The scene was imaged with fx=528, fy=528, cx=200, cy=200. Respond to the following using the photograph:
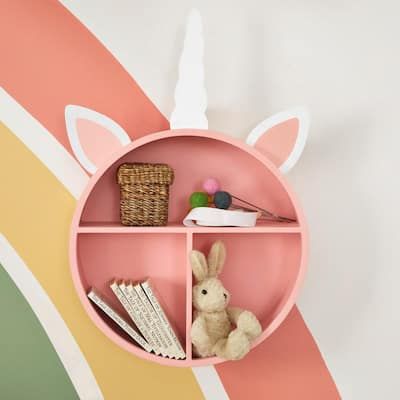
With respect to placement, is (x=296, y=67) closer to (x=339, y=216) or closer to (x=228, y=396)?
(x=339, y=216)

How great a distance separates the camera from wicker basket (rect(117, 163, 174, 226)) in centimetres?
135

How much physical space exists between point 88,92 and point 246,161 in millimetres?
489

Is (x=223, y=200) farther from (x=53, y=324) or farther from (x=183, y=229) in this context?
(x=53, y=324)

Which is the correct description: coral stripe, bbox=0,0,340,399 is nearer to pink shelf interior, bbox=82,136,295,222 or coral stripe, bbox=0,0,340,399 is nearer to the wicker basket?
pink shelf interior, bbox=82,136,295,222

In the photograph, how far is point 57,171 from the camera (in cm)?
149

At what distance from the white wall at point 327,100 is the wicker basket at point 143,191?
0.83 ft

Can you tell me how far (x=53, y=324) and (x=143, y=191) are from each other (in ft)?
1.62

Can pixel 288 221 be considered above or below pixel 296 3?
below

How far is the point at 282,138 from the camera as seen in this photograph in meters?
1.41

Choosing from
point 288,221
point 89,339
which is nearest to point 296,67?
point 288,221

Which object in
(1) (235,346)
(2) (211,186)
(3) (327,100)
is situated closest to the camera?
(1) (235,346)

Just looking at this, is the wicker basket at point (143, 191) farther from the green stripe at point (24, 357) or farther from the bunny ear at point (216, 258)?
the green stripe at point (24, 357)

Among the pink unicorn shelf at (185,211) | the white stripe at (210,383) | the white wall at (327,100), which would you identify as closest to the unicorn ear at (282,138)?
the pink unicorn shelf at (185,211)

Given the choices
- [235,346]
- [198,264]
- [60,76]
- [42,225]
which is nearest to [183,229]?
[198,264]
